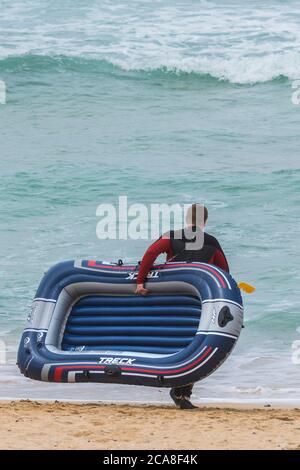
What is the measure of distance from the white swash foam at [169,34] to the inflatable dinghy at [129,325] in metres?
12.7

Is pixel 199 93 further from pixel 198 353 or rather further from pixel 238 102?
pixel 198 353

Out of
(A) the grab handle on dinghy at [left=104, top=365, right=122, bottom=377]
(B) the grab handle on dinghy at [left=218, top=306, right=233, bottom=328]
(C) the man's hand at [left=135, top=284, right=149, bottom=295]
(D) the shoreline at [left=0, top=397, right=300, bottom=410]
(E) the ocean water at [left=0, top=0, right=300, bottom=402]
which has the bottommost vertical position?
(E) the ocean water at [left=0, top=0, right=300, bottom=402]

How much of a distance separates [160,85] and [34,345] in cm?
1284

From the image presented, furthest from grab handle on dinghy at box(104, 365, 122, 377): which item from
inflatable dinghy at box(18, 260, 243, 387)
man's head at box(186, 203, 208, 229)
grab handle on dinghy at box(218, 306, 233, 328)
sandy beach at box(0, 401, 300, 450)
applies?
man's head at box(186, 203, 208, 229)

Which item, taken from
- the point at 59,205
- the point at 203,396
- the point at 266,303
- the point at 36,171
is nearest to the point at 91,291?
the point at 203,396

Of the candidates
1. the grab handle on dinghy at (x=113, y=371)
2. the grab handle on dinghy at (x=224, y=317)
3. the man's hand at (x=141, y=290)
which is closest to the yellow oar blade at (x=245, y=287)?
the grab handle on dinghy at (x=224, y=317)

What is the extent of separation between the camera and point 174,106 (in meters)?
18.0

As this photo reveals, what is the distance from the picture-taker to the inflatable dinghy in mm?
6426

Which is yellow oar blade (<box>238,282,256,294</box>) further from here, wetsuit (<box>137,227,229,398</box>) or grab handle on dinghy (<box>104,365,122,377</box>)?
grab handle on dinghy (<box>104,365,122,377</box>)

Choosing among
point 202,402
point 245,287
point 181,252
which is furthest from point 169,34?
point 245,287

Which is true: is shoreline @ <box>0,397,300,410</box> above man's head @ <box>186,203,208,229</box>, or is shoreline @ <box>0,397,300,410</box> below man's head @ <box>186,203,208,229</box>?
below

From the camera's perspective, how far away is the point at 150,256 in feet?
22.2

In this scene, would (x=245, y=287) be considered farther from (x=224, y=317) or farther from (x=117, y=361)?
(x=117, y=361)

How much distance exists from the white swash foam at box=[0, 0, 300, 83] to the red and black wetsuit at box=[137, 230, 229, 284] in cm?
1277
